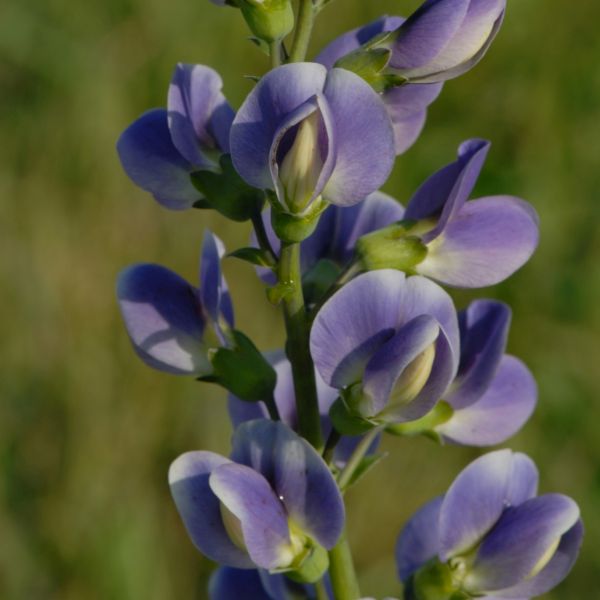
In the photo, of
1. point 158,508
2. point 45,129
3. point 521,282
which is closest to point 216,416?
point 158,508

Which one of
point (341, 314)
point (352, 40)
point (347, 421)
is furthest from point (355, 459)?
point (352, 40)

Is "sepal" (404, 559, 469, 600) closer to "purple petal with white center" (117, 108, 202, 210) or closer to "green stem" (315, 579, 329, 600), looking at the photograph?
"green stem" (315, 579, 329, 600)

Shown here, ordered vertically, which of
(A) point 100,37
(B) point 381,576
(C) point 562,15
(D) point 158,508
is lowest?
(B) point 381,576

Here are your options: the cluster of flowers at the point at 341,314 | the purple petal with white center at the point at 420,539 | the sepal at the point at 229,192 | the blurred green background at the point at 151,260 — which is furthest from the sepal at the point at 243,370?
the blurred green background at the point at 151,260

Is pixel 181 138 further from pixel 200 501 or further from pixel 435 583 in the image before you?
pixel 435 583

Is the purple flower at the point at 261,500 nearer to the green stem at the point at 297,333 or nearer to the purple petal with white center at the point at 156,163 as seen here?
the green stem at the point at 297,333

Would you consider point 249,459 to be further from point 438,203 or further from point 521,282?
point 521,282
